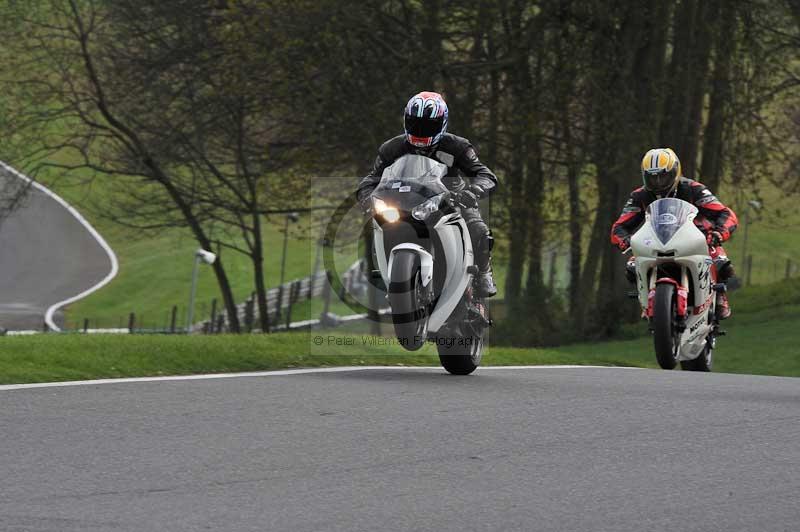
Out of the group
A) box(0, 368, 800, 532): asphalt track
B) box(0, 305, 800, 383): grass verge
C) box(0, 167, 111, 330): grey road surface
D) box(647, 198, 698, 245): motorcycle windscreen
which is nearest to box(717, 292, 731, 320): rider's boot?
box(647, 198, 698, 245): motorcycle windscreen

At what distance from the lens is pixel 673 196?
44.8ft

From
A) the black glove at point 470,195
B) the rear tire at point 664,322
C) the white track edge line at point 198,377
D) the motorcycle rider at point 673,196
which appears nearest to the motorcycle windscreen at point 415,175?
the black glove at point 470,195

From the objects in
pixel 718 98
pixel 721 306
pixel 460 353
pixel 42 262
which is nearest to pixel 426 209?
pixel 460 353

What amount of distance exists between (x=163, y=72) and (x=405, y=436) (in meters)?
23.1

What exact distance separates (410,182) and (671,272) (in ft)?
11.2

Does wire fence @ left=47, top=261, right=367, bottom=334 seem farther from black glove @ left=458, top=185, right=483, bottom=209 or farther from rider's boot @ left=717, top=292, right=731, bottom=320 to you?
black glove @ left=458, top=185, right=483, bottom=209

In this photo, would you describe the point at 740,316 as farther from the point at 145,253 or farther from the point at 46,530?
the point at 145,253

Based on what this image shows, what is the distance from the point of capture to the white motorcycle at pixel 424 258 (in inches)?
420

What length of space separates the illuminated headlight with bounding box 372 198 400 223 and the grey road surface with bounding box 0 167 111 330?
5052 cm

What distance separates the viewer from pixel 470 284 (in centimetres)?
1158

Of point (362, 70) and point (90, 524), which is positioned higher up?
point (362, 70)

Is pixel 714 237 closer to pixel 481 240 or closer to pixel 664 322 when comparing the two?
pixel 664 322

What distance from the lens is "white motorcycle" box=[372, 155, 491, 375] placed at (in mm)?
10664

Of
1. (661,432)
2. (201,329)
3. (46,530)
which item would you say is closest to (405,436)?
(661,432)
